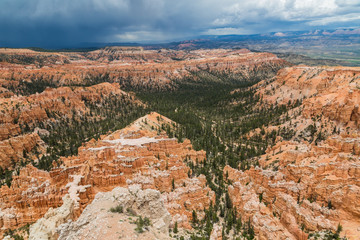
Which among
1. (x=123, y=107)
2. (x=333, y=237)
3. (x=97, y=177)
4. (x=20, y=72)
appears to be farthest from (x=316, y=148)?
(x=20, y=72)

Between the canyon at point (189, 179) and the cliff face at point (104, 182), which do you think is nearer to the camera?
the canyon at point (189, 179)

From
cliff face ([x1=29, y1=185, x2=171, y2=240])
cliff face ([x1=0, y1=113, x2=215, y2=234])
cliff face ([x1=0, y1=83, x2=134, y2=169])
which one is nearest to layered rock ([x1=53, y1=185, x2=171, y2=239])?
cliff face ([x1=29, y1=185, x2=171, y2=240])

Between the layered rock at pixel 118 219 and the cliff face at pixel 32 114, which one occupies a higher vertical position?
the layered rock at pixel 118 219

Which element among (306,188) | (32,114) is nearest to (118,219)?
(306,188)

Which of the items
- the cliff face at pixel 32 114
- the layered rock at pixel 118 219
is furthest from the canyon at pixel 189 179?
the cliff face at pixel 32 114

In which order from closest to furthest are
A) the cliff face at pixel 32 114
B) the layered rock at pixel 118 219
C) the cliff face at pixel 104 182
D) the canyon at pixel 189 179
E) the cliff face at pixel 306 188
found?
the layered rock at pixel 118 219 < the canyon at pixel 189 179 < the cliff face at pixel 306 188 < the cliff face at pixel 104 182 < the cliff face at pixel 32 114

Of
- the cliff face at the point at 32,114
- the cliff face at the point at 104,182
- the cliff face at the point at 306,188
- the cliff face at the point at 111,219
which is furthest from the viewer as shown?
the cliff face at the point at 32,114

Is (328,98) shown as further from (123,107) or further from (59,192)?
(123,107)

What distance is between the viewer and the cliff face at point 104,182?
30.8 meters

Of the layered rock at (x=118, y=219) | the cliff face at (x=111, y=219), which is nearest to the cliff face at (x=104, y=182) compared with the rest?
the cliff face at (x=111, y=219)

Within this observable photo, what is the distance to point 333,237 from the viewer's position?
26047 millimetres

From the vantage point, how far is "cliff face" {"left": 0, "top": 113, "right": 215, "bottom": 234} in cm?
3084

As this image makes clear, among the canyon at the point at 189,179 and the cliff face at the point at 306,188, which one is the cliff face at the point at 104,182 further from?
the cliff face at the point at 306,188

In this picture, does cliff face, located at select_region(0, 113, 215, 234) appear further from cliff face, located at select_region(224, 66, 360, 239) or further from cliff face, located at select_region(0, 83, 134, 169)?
cliff face, located at select_region(0, 83, 134, 169)
